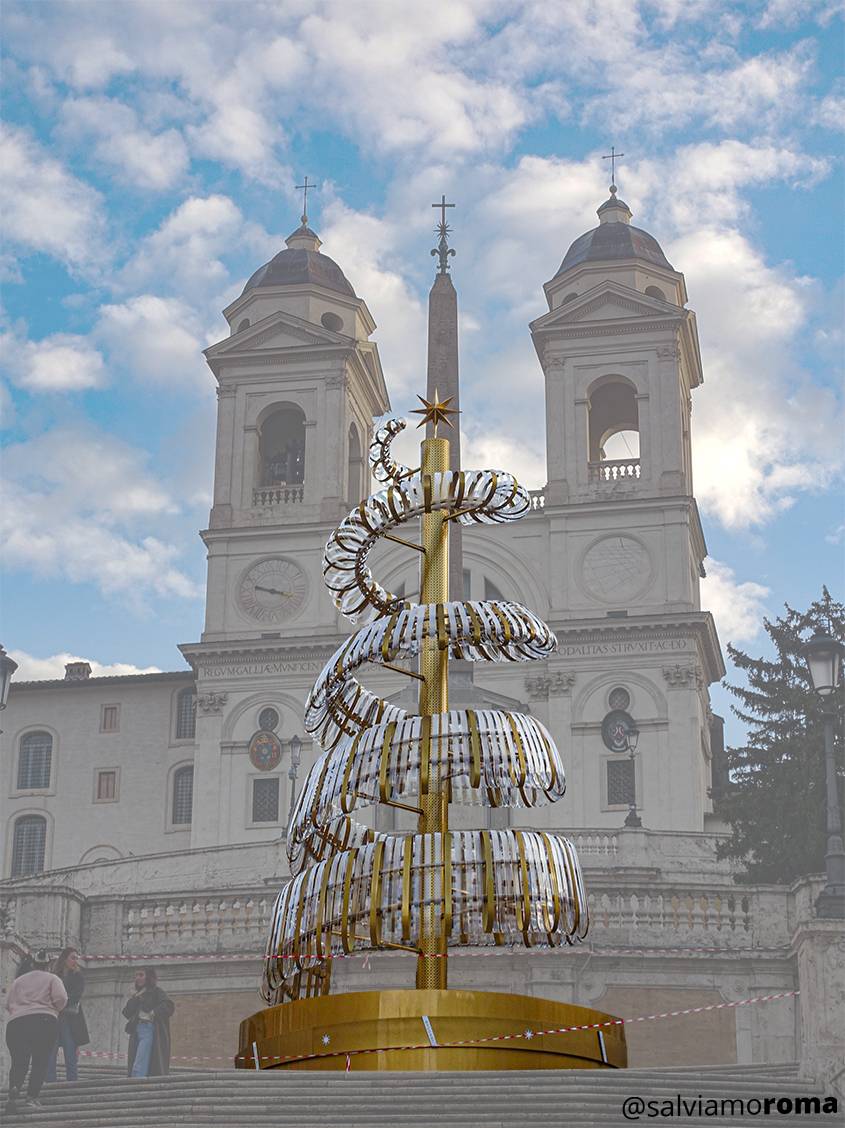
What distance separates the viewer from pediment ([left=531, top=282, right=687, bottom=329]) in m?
64.2

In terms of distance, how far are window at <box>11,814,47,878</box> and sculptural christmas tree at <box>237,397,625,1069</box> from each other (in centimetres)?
4937

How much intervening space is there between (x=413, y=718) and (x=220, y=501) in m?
50.8

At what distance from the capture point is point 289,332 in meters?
67.3

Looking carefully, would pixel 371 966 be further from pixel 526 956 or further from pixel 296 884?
pixel 296 884

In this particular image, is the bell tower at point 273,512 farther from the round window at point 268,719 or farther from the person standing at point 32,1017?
the person standing at point 32,1017

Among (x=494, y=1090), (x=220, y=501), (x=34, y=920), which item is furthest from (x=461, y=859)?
(x=220, y=501)

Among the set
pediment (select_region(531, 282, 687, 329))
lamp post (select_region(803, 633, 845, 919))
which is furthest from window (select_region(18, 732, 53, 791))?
lamp post (select_region(803, 633, 845, 919))

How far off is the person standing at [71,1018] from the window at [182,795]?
114 ft

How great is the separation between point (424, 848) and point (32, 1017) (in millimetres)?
11428

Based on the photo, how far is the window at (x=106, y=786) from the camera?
63.9 meters

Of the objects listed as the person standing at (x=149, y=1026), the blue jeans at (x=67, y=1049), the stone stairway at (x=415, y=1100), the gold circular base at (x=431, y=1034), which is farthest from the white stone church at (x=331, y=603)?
the gold circular base at (x=431, y=1034)

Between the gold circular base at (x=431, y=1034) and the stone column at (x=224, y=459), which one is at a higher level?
the stone column at (x=224, y=459)

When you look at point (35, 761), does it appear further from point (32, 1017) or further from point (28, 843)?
point (32, 1017)

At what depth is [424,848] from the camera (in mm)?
14500
